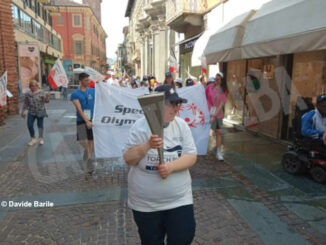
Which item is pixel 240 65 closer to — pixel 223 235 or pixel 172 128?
pixel 223 235

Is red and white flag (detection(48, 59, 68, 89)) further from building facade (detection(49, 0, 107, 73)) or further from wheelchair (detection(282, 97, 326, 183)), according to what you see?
building facade (detection(49, 0, 107, 73))

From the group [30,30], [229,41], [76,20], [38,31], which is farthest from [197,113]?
[76,20]

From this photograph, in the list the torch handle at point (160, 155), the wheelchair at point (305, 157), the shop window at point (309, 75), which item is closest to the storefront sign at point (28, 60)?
the shop window at point (309, 75)

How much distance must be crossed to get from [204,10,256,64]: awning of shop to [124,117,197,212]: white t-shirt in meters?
5.73

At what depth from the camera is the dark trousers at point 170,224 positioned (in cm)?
207

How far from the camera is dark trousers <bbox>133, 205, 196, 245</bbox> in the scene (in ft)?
6.80

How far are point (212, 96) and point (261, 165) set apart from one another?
5.82 feet

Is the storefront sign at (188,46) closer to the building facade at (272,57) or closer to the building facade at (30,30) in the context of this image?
the building facade at (272,57)

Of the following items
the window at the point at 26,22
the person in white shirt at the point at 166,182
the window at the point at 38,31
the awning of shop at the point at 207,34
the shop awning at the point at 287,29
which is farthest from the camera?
the window at the point at 38,31

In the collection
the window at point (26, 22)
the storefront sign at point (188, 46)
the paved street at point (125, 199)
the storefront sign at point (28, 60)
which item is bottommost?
the paved street at point (125, 199)

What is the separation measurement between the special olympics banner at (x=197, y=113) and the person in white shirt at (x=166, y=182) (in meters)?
3.67

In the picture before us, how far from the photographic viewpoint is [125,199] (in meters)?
4.14

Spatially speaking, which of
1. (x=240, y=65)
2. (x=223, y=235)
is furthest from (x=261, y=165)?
(x=240, y=65)

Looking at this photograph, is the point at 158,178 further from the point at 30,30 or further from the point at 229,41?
the point at 30,30
